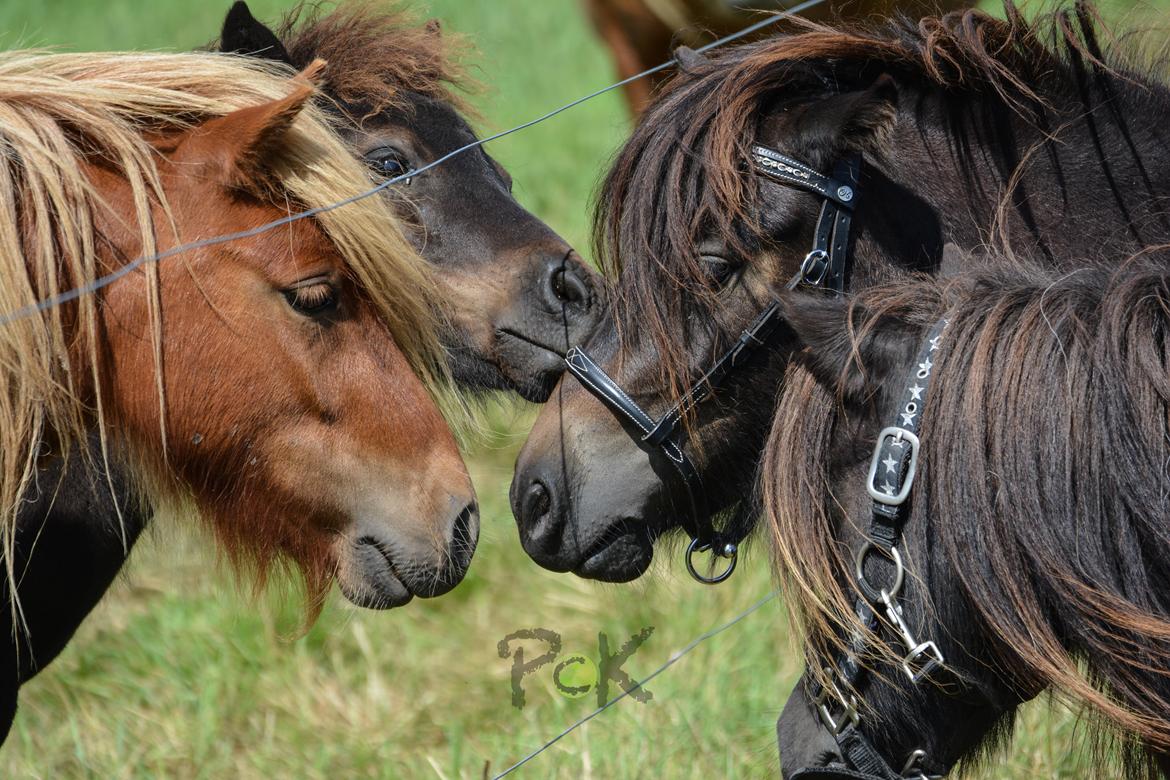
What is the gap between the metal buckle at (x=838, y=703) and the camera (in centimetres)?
197

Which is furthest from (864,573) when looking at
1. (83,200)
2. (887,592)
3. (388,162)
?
(388,162)

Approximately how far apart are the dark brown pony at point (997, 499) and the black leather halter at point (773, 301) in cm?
Answer: 34

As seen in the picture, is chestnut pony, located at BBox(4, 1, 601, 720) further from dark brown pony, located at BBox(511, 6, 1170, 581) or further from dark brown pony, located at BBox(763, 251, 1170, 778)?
dark brown pony, located at BBox(763, 251, 1170, 778)

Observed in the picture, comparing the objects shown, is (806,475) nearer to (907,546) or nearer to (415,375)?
(907,546)

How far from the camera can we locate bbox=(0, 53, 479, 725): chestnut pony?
6.89ft

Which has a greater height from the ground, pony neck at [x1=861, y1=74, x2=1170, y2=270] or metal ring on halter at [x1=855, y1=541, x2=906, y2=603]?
pony neck at [x1=861, y1=74, x2=1170, y2=270]

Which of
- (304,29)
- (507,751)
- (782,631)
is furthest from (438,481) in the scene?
(782,631)

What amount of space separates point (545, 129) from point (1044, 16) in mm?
6777

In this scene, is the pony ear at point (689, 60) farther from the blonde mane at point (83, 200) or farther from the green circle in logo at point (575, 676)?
the green circle in logo at point (575, 676)

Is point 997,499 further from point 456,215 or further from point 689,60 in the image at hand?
point 456,215

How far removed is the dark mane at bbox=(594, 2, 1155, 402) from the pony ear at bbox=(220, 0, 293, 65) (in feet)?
3.47

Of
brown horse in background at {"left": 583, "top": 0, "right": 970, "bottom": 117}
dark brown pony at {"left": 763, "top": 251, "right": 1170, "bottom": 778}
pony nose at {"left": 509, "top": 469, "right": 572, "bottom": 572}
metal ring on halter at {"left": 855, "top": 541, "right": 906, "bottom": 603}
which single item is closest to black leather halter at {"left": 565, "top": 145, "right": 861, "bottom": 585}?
pony nose at {"left": 509, "top": 469, "right": 572, "bottom": 572}


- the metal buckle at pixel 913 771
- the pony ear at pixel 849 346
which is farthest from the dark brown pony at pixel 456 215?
the metal buckle at pixel 913 771

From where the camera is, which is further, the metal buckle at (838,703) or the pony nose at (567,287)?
the pony nose at (567,287)
